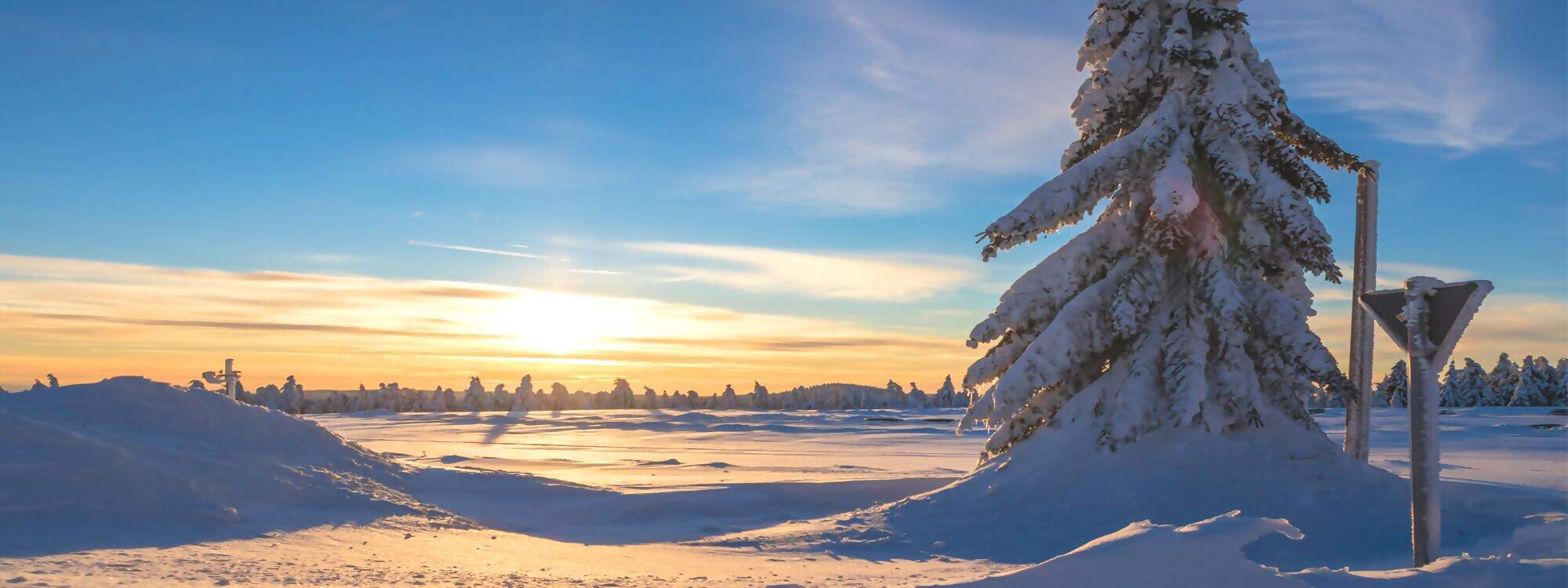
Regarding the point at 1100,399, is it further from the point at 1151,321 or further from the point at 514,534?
the point at 514,534

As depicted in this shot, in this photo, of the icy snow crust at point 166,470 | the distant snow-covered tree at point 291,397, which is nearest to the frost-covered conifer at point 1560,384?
the icy snow crust at point 166,470

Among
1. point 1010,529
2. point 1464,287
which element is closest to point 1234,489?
point 1010,529

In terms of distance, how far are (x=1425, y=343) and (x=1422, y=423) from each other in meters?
0.63

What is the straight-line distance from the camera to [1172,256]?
12852mm

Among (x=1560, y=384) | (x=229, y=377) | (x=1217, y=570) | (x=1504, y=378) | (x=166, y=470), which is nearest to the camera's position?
(x=1217, y=570)

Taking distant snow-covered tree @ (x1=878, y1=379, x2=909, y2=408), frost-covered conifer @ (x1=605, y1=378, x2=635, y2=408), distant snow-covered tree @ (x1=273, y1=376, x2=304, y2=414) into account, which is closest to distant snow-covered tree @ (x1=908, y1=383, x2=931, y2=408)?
distant snow-covered tree @ (x1=878, y1=379, x2=909, y2=408)

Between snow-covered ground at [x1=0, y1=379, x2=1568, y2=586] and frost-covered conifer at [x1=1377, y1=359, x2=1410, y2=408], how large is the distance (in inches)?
1079

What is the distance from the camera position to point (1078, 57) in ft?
46.1

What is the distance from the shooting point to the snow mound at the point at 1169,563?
18.4ft

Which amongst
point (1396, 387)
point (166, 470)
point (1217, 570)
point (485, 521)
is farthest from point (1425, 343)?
point (1396, 387)

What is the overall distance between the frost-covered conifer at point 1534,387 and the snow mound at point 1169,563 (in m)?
40.8

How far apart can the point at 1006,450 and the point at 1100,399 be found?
1.67 metres

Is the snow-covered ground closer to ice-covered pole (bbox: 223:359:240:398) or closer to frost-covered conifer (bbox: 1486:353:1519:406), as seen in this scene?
ice-covered pole (bbox: 223:359:240:398)

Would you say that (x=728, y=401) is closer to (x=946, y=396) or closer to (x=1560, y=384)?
(x=946, y=396)
